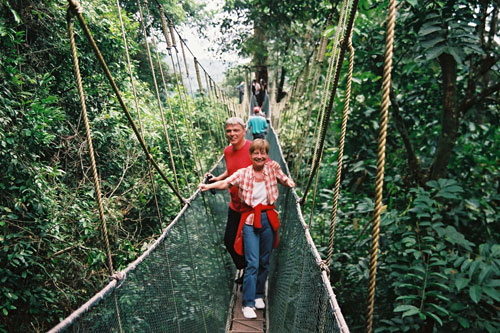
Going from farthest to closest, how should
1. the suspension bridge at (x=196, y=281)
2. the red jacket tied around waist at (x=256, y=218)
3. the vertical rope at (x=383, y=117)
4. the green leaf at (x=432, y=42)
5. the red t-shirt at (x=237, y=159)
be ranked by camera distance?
the red t-shirt at (x=237, y=159), the red jacket tied around waist at (x=256, y=218), the green leaf at (x=432, y=42), the suspension bridge at (x=196, y=281), the vertical rope at (x=383, y=117)

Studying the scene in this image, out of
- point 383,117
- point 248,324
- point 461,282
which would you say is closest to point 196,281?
point 248,324

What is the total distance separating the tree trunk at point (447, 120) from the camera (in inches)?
69.2

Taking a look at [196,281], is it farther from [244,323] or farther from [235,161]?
[235,161]

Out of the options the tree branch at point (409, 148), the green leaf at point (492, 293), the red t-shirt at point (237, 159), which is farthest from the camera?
the tree branch at point (409, 148)

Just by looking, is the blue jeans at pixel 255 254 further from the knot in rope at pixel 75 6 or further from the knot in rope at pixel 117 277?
the knot in rope at pixel 75 6

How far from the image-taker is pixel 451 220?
75.9 inches

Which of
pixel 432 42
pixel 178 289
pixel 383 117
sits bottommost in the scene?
pixel 178 289

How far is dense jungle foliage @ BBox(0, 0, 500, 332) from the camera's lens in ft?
4.83

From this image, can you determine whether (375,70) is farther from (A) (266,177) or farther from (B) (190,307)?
(B) (190,307)

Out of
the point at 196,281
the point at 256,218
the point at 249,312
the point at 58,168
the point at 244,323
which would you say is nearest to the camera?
the point at 196,281

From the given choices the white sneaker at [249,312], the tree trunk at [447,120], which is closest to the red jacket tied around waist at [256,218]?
the white sneaker at [249,312]

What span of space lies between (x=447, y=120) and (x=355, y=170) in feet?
1.75

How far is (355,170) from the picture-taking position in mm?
1980

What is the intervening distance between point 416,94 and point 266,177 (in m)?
1.26
